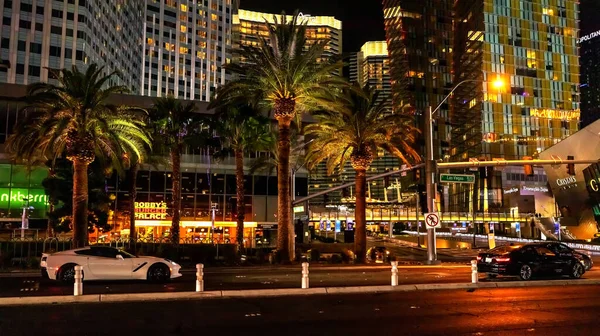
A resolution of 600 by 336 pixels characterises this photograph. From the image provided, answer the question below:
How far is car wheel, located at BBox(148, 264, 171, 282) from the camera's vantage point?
18.9m

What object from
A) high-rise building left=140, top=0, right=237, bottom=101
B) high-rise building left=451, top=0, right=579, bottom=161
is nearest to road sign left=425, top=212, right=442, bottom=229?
high-rise building left=451, top=0, right=579, bottom=161

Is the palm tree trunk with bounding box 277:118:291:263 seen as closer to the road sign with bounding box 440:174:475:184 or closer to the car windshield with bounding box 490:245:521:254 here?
the road sign with bounding box 440:174:475:184

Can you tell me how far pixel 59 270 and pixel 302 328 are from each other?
1140 cm

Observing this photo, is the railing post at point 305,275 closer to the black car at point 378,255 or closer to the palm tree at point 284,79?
the palm tree at point 284,79

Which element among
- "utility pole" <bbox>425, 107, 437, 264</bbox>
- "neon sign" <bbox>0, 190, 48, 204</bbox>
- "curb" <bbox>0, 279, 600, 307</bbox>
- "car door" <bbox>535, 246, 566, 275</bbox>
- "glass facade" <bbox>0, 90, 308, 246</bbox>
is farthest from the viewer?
"glass facade" <bbox>0, 90, 308, 246</bbox>

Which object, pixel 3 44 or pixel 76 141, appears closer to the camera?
pixel 76 141

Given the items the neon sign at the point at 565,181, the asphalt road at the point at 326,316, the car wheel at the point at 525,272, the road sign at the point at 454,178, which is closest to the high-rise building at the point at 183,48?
the neon sign at the point at 565,181

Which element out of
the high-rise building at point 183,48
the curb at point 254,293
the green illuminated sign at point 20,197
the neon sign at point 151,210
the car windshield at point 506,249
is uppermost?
the high-rise building at point 183,48

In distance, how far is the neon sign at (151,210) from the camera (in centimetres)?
5287

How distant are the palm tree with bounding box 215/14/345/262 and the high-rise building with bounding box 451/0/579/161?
342 ft

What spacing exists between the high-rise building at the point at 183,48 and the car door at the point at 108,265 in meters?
138

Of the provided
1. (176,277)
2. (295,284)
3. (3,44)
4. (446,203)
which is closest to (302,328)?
(295,284)

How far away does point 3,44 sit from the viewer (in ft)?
324

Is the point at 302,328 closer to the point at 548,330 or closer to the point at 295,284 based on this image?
the point at 548,330
